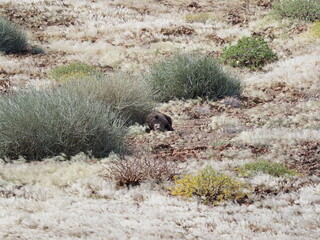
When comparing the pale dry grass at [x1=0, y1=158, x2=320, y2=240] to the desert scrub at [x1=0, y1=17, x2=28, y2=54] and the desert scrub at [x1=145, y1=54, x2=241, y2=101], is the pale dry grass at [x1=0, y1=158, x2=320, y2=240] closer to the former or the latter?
the desert scrub at [x1=145, y1=54, x2=241, y2=101]

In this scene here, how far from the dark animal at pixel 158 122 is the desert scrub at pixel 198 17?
667 inches

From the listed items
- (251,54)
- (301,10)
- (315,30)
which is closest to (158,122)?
(251,54)

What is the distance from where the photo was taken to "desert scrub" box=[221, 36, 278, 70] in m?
19.3

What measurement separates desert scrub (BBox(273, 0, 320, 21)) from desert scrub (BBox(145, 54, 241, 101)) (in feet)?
30.2

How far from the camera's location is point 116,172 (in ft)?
26.4

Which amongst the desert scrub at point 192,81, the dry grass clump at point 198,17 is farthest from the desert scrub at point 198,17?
the desert scrub at point 192,81

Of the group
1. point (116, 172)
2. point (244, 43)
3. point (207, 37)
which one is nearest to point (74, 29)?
point (207, 37)

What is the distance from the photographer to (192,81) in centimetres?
1543

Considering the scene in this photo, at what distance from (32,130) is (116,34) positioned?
15763 millimetres

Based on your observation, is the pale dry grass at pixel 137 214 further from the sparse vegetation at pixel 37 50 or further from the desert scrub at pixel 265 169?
the sparse vegetation at pixel 37 50

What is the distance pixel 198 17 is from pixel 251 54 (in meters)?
10.1

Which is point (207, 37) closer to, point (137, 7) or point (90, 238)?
point (137, 7)

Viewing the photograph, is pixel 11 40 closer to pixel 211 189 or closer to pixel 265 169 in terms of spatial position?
pixel 265 169

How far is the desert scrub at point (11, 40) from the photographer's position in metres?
22.0
